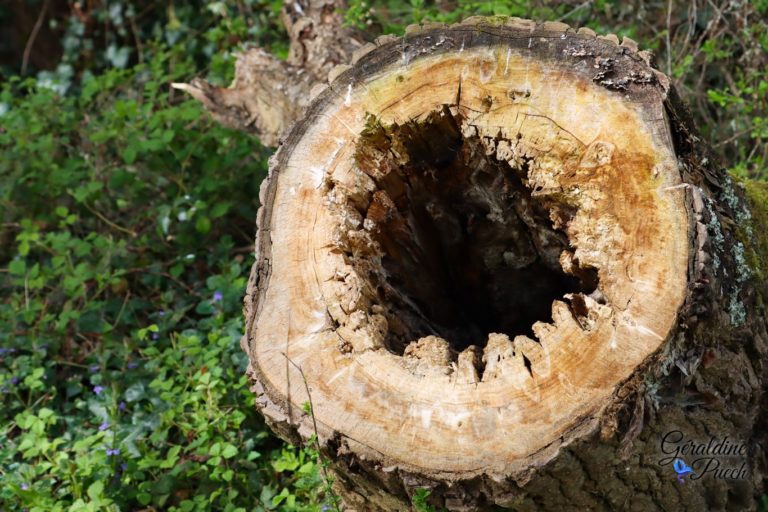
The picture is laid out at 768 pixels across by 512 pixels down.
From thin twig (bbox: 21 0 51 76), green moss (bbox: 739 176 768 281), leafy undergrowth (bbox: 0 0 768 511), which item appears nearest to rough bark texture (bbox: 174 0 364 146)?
leafy undergrowth (bbox: 0 0 768 511)

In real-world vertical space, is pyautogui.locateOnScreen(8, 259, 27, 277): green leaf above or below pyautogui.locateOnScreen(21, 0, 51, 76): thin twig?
below

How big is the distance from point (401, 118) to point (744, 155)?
71.0 inches

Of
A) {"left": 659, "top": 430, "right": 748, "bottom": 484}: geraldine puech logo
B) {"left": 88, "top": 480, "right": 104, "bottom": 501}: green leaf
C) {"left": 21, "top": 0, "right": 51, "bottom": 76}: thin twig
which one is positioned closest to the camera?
{"left": 659, "top": 430, "right": 748, "bottom": 484}: geraldine puech logo

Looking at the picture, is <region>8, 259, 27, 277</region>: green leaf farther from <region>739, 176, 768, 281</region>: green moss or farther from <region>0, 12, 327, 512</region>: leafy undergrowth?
<region>739, 176, 768, 281</region>: green moss

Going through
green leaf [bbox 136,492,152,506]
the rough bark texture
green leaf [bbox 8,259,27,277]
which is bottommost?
green leaf [bbox 136,492,152,506]

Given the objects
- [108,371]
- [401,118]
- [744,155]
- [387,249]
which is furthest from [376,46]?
[744,155]

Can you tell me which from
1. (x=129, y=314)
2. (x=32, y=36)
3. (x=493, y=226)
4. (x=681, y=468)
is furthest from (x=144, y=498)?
(x=32, y=36)

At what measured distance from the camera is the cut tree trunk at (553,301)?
1679mm

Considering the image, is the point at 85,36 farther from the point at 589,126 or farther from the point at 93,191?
the point at 589,126

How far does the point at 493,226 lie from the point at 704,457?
0.87 m

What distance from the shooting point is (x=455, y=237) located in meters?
2.53

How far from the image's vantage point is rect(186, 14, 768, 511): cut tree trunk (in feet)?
5.51

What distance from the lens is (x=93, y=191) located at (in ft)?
11.3

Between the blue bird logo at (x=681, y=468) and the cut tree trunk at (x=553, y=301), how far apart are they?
1cm
